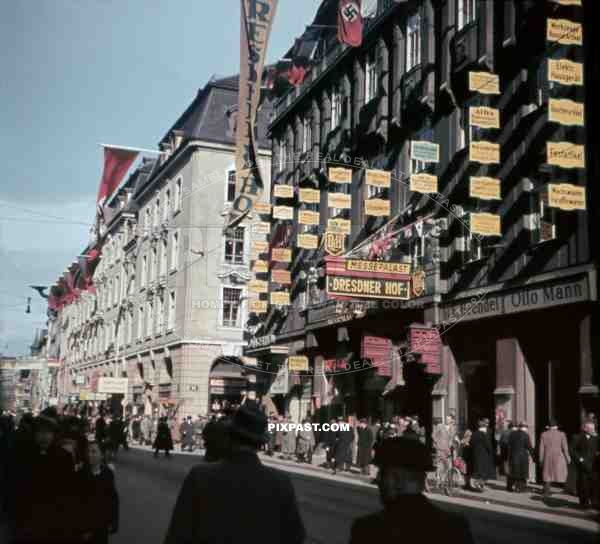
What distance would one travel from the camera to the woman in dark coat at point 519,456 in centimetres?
2028

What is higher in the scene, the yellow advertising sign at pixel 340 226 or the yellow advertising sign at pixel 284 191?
the yellow advertising sign at pixel 284 191

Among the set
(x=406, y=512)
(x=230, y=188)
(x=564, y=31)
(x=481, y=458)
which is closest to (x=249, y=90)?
(x=564, y=31)

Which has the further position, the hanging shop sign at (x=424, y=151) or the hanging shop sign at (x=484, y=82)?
the hanging shop sign at (x=424, y=151)

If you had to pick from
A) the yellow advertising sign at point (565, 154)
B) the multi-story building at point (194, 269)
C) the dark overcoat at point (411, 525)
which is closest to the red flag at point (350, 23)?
the multi-story building at point (194, 269)

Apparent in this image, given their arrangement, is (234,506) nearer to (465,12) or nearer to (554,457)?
(554,457)

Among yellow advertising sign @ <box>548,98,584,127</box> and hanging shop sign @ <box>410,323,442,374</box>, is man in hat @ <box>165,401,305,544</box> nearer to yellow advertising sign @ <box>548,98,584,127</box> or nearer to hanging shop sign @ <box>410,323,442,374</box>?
yellow advertising sign @ <box>548,98,584,127</box>

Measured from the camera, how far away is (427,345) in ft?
86.4

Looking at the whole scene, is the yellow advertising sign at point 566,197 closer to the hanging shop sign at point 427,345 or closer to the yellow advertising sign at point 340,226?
the hanging shop sign at point 427,345

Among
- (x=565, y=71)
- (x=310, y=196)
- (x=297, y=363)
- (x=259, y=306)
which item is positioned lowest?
(x=297, y=363)

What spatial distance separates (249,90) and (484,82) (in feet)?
23.2

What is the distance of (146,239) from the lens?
56406 millimetres

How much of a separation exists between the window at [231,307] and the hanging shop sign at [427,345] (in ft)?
71.6

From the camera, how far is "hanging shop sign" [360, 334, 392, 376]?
28.8 meters

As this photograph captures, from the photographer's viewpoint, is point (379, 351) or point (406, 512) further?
point (379, 351)
